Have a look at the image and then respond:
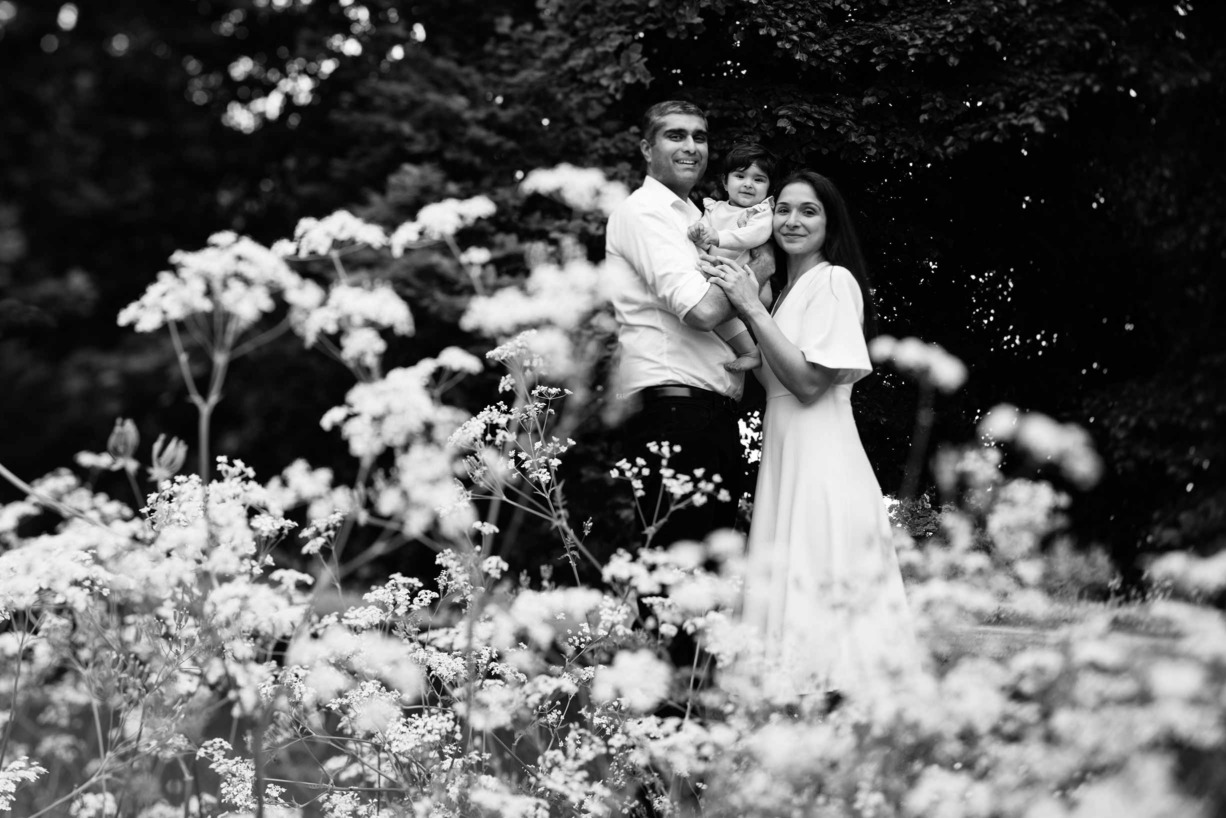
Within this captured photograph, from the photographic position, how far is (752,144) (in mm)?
4449

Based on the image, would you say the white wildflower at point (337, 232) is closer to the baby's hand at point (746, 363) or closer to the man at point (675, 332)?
the man at point (675, 332)

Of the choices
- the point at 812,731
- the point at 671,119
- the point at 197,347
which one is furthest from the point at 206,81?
the point at 812,731

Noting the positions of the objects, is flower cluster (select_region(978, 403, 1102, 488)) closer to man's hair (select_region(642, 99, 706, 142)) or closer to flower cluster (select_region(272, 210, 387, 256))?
man's hair (select_region(642, 99, 706, 142))

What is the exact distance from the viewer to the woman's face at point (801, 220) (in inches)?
162

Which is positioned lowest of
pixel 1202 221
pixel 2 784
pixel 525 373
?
pixel 2 784

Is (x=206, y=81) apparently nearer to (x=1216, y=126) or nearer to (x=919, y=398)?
(x=919, y=398)

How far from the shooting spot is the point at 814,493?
12.8 feet

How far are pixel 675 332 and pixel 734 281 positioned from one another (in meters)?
0.34

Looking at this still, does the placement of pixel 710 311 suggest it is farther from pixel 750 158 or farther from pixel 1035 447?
pixel 1035 447

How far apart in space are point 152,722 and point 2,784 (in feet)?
1.67

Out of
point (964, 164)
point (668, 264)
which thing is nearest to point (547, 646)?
point (668, 264)

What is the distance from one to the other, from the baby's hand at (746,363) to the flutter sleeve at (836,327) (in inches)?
9.3

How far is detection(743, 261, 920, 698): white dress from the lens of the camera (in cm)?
361

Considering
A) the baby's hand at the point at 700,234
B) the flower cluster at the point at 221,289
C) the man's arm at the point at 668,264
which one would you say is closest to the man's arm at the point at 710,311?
the man's arm at the point at 668,264
